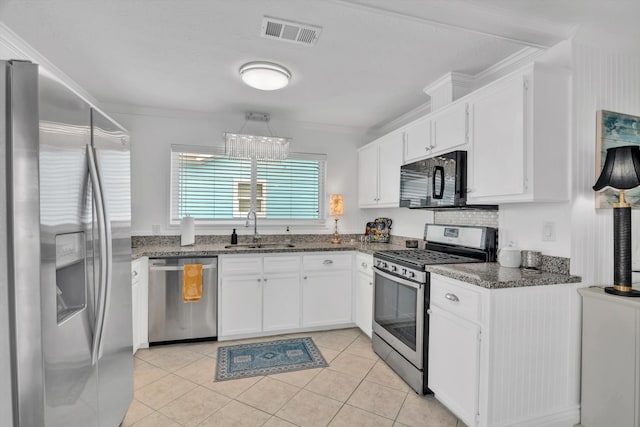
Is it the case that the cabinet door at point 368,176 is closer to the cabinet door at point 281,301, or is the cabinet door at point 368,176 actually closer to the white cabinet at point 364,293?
the white cabinet at point 364,293

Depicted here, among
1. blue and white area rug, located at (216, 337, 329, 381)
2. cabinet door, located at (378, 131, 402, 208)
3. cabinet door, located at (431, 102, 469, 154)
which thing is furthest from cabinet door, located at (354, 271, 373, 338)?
cabinet door, located at (431, 102, 469, 154)

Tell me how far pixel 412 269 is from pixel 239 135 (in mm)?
2381

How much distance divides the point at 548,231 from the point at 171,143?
374 cm

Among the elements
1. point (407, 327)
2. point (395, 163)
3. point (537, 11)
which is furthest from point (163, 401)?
point (537, 11)

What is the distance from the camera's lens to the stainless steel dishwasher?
308 centimetres

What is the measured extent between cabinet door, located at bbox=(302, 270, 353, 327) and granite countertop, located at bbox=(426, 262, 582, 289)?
1.52 m

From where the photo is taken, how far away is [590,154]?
202cm

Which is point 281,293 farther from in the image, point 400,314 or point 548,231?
point 548,231

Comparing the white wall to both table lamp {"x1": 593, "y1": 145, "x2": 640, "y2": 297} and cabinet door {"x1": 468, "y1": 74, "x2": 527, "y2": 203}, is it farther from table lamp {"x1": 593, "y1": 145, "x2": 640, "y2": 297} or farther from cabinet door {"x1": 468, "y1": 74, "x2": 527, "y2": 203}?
table lamp {"x1": 593, "y1": 145, "x2": 640, "y2": 297}

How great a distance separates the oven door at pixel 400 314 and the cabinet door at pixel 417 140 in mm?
1132

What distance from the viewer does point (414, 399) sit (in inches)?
89.0

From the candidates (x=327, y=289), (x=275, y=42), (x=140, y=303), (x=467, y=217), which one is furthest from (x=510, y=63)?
(x=140, y=303)

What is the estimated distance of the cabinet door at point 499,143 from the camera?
6.38 ft

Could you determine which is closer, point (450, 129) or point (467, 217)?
point (450, 129)
